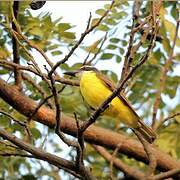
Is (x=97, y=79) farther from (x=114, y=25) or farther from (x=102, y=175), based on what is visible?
(x=102, y=175)

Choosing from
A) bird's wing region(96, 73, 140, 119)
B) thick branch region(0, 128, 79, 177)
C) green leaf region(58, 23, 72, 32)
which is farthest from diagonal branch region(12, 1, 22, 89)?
thick branch region(0, 128, 79, 177)

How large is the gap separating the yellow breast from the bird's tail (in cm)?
8

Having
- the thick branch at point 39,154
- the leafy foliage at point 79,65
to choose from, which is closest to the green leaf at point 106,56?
the leafy foliage at point 79,65

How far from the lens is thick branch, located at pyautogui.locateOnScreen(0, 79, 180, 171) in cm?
307

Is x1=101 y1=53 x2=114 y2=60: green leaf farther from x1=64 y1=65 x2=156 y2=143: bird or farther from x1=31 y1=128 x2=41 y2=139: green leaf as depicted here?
x1=31 y1=128 x2=41 y2=139: green leaf

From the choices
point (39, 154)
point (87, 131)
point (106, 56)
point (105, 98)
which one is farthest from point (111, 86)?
point (39, 154)

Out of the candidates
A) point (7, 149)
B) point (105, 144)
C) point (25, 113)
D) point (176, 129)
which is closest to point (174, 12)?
point (176, 129)

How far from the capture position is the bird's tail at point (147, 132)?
9.09 ft

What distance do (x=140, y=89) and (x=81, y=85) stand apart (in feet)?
2.49

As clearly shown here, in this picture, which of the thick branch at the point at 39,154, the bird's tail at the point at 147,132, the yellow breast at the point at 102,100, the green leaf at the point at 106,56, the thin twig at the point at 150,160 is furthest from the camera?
the green leaf at the point at 106,56

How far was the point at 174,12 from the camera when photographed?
3.53 meters

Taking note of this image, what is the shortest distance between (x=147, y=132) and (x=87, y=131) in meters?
0.53

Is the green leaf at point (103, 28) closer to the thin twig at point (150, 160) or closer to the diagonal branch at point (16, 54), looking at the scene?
the diagonal branch at point (16, 54)

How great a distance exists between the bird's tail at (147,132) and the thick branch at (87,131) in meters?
0.16
